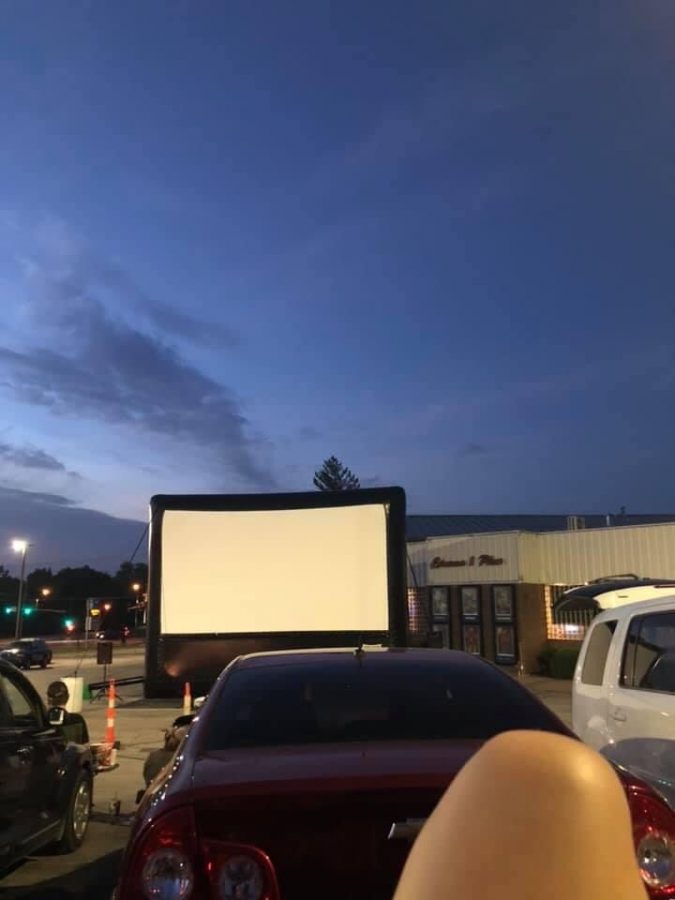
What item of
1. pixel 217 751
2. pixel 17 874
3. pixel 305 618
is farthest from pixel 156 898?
pixel 305 618

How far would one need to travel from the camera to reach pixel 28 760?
657 cm

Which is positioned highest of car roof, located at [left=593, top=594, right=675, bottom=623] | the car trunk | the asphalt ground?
car roof, located at [left=593, top=594, right=675, bottom=623]

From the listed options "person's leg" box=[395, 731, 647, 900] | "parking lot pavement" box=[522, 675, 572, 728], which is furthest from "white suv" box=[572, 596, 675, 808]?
"parking lot pavement" box=[522, 675, 572, 728]

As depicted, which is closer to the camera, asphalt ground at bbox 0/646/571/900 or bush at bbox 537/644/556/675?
asphalt ground at bbox 0/646/571/900

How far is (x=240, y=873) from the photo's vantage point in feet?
8.68

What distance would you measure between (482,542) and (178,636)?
1975cm

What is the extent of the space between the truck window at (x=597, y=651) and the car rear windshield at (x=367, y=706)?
2.54 m

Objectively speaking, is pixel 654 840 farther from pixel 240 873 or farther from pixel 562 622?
pixel 562 622

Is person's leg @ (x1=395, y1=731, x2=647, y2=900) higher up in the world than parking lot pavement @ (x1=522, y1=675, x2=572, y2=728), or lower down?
higher up

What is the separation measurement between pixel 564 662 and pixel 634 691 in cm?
2063

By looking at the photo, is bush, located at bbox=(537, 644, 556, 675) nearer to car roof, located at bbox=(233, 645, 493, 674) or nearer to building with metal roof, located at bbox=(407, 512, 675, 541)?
building with metal roof, located at bbox=(407, 512, 675, 541)

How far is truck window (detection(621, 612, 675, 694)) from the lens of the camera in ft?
18.3

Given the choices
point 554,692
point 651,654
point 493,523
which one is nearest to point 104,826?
point 651,654

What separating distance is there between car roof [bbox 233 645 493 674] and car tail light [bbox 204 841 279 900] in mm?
1581
